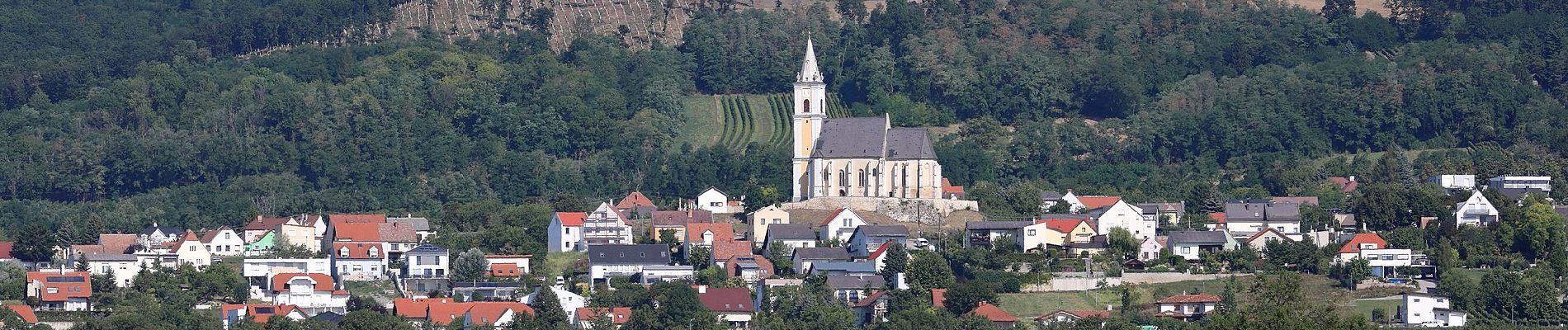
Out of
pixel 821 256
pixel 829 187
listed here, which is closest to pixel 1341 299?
pixel 821 256

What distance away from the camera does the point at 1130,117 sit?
106312 millimetres

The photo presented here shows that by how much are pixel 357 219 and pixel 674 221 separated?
Answer: 366 inches

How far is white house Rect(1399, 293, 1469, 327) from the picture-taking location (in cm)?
7194

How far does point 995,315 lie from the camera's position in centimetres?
7238

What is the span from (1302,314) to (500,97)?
55.6 metres

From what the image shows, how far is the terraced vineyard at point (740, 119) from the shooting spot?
108000mm

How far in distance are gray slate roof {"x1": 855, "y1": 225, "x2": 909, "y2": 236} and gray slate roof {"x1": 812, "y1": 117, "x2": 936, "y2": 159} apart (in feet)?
23.1

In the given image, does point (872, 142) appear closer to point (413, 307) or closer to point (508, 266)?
point (508, 266)

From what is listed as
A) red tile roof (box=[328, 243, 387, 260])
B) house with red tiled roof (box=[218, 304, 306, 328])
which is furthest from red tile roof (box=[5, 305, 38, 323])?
red tile roof (box=[328, 243, 387, 260])

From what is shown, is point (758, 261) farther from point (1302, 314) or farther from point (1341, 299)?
point (1302, 314)

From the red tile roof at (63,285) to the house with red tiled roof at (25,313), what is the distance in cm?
85

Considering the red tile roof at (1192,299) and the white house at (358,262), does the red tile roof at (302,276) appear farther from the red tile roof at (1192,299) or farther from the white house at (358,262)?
the red tile roof at (1192,299)

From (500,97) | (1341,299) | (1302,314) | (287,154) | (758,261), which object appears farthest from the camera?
(500,97)

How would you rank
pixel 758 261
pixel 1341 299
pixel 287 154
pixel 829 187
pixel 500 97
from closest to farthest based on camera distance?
pixel 1341 299, pixel 758 261, pixel 829 187, pixel 287 154, pixel 500 97
